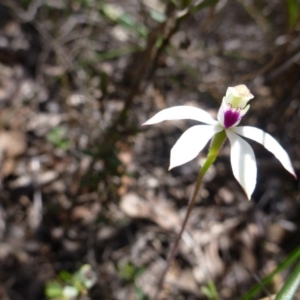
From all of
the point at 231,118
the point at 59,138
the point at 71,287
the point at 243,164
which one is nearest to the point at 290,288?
the point at 243,164

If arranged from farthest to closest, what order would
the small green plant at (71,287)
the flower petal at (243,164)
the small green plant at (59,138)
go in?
1. the small green plant at (59,138)
2. the small green plant at (71,287)
3. the flower petal at (243,164)

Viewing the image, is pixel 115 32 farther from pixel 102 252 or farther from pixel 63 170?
pixel 102 252

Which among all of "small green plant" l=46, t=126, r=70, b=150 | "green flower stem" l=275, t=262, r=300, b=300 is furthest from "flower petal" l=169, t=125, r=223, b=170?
"small green plant" l=46, t=126, r=70, b=150

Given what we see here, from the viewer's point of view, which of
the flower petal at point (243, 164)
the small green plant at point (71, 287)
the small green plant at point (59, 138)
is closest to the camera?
the flower petal at point (243, 164)

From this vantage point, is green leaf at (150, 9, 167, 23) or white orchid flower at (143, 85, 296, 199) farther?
green leaf at (150, 9, 167, 23)

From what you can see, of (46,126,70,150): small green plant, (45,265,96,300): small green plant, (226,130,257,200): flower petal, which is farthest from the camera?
(46,126,70,150): small green plant

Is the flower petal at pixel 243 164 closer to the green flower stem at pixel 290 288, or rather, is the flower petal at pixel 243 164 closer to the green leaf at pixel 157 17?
the green flower stem at pixel 290 288

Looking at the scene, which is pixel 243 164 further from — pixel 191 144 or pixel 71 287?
pixel 71 287

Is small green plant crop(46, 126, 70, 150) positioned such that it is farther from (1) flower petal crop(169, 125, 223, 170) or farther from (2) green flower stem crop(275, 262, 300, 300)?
(2) green flower stem crop(275, 262, 300, 300)

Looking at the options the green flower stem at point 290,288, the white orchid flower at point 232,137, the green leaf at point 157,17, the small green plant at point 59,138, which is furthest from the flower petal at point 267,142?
the small green plant at point 59,138
